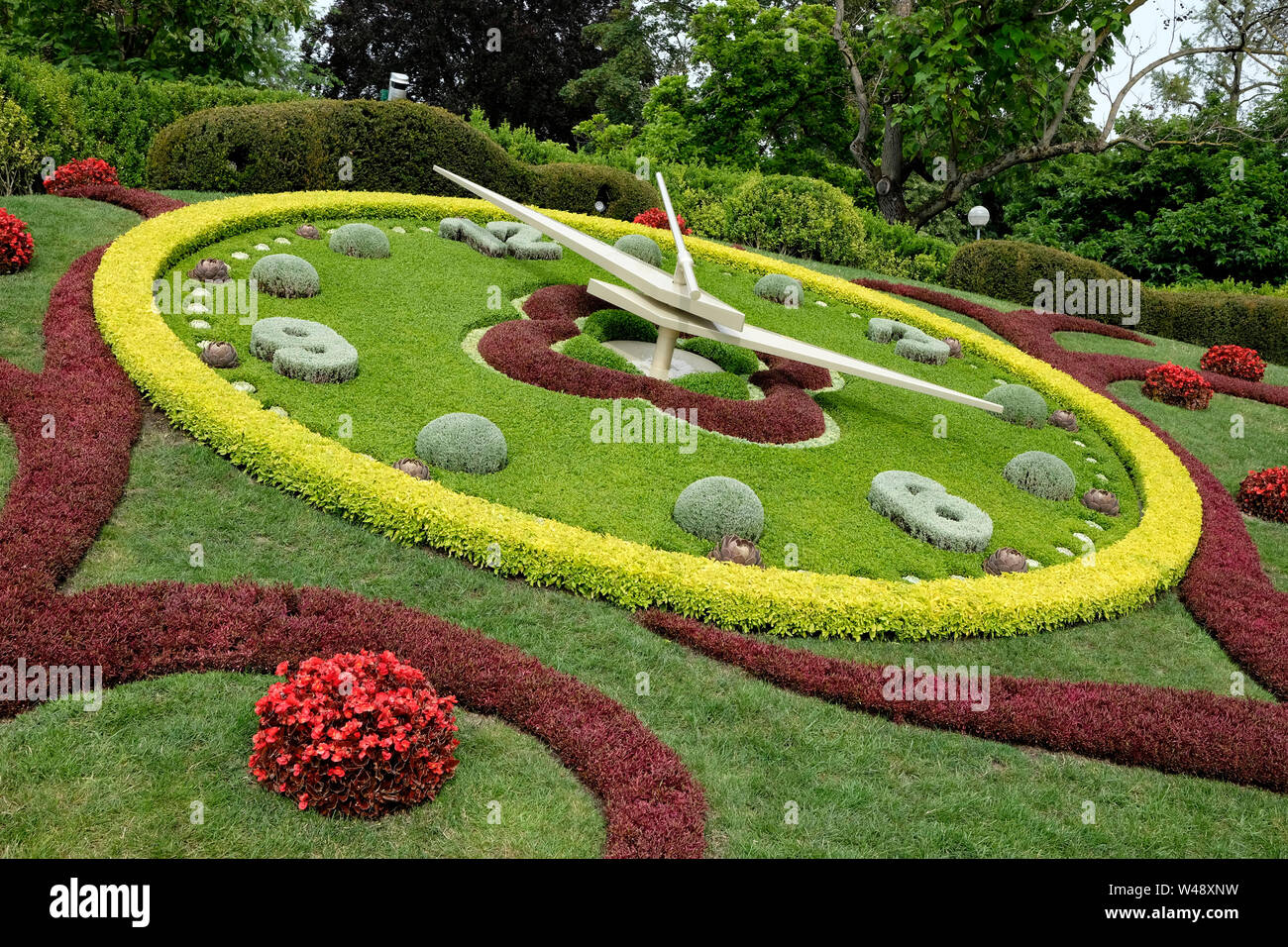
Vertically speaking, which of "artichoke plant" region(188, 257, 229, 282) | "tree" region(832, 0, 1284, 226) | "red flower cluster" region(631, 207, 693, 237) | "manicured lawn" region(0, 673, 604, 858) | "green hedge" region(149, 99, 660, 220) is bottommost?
"manicured lawn" region(0, 673, 604, 858)

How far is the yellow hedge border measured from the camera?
888 cm

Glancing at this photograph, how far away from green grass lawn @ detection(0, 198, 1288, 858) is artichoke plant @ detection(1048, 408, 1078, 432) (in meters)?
6.05

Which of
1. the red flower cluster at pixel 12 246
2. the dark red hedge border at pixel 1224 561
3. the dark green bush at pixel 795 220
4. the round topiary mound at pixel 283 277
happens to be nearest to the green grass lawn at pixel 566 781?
the dark red hedge border at pixel 1224 561

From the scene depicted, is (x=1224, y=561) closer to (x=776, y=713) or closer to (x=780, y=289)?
(x=776, y=713)

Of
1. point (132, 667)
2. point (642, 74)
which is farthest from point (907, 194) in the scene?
point (132, 667)

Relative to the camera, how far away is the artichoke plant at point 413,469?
9875 millimetres

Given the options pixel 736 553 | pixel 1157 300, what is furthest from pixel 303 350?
pixel 1157 300

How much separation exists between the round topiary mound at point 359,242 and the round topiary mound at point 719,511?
828cm

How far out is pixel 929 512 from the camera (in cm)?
1109

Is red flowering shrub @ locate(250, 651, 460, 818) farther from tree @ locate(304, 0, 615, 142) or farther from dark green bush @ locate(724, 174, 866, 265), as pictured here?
tree @ locate(304, 0, 615, 142)

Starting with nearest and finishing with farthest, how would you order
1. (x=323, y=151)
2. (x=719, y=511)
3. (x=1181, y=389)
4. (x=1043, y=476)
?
1. (x=719, y=511)
2. (x=1043, y=476)
3. (x=1181, y=389)
4. (x=323, y=151)

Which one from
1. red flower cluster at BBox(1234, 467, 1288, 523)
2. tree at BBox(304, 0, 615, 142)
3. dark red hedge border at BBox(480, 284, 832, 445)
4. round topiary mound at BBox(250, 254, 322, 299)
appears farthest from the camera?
tree at BBox(304, 0, 615, 142)

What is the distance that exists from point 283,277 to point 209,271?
104 cm

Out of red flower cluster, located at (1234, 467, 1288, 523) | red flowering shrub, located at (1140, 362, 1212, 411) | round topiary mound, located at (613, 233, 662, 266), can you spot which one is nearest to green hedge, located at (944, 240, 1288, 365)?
red flowering shrub, located at (1140, 362, 1212, 411)
